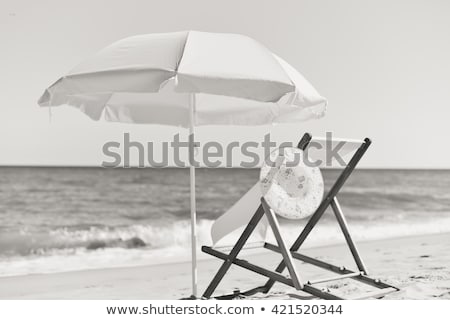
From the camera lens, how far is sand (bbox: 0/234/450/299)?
15.7ft

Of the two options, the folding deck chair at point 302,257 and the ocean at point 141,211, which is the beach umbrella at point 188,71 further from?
the ocean at point 141,211

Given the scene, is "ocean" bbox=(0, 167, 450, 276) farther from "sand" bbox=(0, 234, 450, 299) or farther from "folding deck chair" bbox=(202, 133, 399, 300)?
"folding deck chair" bbox=(202, 133, 399, 300)

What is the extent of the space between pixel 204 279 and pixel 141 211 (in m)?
10.4

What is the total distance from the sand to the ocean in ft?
3.81

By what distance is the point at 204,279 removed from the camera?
579 cm

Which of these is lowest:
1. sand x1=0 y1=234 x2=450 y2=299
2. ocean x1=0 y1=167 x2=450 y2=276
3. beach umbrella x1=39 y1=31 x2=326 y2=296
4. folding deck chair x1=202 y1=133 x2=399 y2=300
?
ocean x1=0 y1=167 x2=450 y2=276

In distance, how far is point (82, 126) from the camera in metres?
18.7

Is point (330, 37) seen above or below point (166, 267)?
above

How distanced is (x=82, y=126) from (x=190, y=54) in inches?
640

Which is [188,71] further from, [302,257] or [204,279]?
[204,279]

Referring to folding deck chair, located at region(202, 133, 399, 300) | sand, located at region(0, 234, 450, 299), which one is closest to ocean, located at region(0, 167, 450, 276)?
sand, located at region(0, 234, 450, 299)

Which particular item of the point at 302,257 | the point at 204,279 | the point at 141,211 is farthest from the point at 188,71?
the point at 141,211
